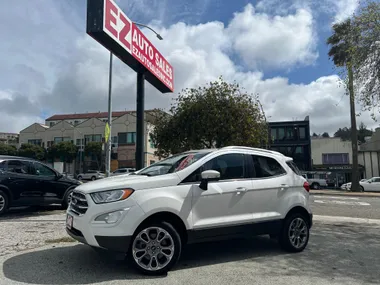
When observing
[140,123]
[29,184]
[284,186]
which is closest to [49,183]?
[29,184]

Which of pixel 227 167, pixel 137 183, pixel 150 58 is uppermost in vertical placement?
pixel 150 58

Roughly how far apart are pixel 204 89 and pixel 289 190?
39.9 ft

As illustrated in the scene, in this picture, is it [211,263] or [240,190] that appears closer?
[211,263]

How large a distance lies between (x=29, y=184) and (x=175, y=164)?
598 centimetres

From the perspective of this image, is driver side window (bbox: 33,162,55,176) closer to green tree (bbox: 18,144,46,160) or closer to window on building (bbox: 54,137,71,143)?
green tree (bbox: 18,144,46,160)

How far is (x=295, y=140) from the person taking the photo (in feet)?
195

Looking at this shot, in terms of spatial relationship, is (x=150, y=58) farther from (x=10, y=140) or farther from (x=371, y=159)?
(x=10, y=140)

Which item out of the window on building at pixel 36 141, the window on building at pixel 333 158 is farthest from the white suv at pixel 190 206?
the window on building at pixel 36 141

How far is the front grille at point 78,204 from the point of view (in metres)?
4.66

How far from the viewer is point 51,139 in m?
67.4

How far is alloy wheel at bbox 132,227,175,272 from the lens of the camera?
4.57 meters

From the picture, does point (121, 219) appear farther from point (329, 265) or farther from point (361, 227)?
point (361, 227)

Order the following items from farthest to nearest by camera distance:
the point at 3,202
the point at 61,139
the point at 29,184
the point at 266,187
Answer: the point at 61,139, the point at 29,184, the point at 3,202, the point at 266,187

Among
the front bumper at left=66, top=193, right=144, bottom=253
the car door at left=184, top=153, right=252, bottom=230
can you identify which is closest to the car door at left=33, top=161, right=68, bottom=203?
the front bumper at left=66, top=193, right=144, bottom=253
